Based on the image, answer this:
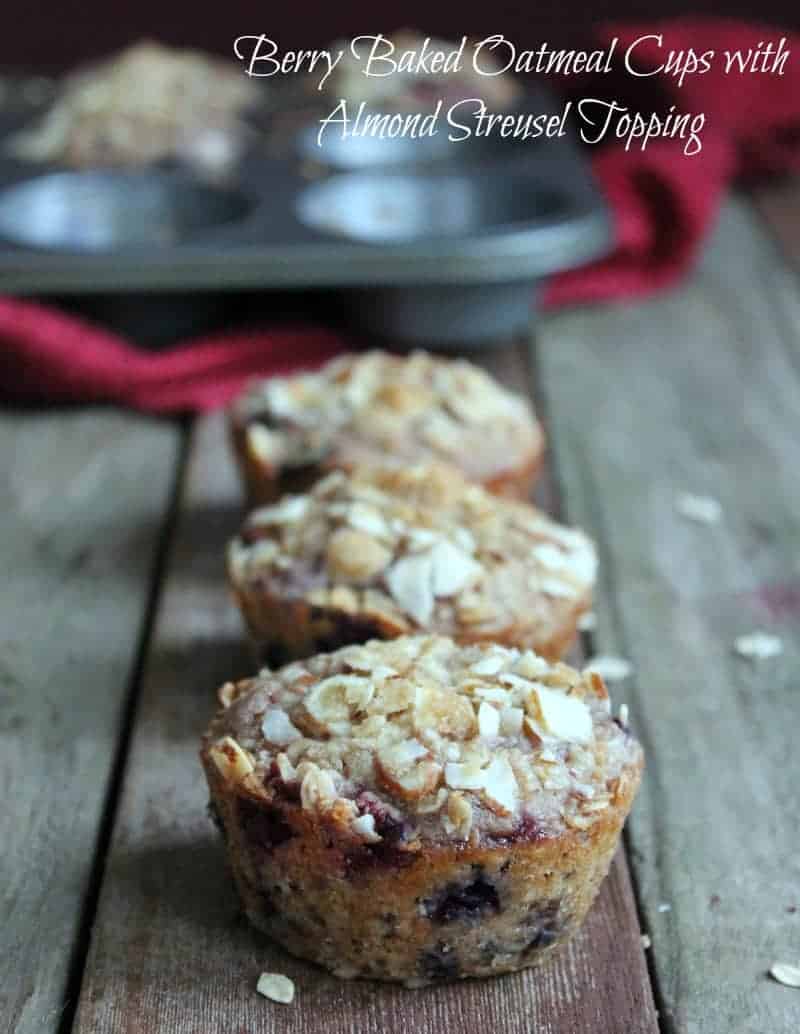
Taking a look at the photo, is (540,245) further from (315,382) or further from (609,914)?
(609,914)

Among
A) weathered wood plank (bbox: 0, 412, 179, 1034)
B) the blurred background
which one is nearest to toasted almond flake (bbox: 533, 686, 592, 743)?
weathered wood plank (bbox: 0, 412, 179, 1034)

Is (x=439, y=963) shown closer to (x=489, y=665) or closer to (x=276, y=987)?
(x=276, y=987)

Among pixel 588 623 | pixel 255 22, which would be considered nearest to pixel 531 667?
pixel 588 623

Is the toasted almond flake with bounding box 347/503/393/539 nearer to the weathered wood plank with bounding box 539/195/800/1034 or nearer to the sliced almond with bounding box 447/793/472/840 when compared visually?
the weathered wood plank with bounding box 539/195/800/1034

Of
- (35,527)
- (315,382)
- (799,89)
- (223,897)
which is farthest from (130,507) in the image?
(799,89)

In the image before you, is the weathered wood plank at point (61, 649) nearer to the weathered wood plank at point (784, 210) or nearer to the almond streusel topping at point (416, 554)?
the almond streusel topping at point (416, 554)

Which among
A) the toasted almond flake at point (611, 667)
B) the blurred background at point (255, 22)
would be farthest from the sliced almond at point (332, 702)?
the blurred background at point (255, 22)

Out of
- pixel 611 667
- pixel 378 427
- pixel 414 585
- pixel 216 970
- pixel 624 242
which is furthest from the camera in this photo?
pixel 624 242
